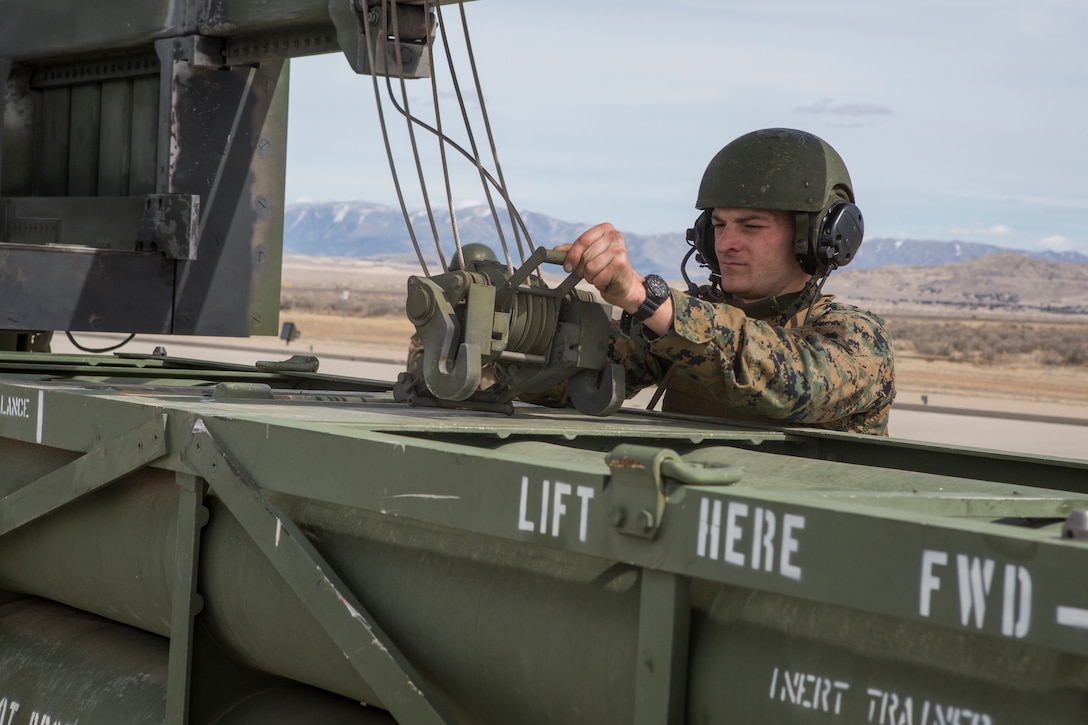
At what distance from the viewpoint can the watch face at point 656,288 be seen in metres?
3.38

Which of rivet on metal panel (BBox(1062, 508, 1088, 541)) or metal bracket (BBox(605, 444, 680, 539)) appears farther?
metal bracket (BBox(605, 444, 680, 539))

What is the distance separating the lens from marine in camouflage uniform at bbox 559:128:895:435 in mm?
3449

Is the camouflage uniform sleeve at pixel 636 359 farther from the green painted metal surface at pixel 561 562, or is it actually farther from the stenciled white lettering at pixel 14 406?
the stenciled white lettering at pixel 14 406

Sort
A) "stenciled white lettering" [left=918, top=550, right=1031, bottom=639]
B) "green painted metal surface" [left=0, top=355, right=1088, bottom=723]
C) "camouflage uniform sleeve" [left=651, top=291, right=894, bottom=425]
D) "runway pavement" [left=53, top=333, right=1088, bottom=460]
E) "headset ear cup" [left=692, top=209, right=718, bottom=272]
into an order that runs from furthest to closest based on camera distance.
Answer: "runway pavement" [left=53, top=333, right=1088, bottom=460] < "headset ear cup" [left=692, top=209, right=718, bottom=272] < "camouflage uniform sleeve" [left=651, top=291, right=894, bottom=425] < "green painted metal surface" [left=0, top=355, right=1088, bottom=723] < "stenciled white lettering" [left=918, top=550, right=1031, bottom=639]

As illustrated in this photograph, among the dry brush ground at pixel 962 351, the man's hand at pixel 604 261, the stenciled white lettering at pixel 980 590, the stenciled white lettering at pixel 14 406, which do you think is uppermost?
the man's hand at pixel 604 261

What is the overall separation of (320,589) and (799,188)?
7.23 feet

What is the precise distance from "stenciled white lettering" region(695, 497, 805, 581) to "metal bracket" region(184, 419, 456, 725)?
2.37ft

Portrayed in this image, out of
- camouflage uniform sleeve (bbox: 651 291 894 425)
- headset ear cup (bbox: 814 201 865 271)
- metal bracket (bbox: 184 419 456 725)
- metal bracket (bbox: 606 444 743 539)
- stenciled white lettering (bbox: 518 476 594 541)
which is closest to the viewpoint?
metal bracket (bbox: 606 444 743 539)

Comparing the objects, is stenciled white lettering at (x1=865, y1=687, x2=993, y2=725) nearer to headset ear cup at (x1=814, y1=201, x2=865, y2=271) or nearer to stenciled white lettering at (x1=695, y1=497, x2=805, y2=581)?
stenciled white lettering at (x1=695, y1=497, x2=805, y2=581)

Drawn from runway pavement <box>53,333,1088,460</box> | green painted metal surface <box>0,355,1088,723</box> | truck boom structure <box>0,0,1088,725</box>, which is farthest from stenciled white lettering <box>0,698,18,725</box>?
runway pavement <box>53,333,1088,460</box>

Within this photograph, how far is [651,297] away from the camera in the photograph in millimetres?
3395

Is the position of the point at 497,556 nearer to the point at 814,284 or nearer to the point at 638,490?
the point at 638,490

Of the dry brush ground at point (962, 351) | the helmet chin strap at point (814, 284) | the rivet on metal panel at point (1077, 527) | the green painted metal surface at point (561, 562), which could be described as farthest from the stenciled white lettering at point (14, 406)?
the dry brush ground at point (962, 351)

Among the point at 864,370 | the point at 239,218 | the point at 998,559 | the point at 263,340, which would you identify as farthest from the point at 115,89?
the point at 263,340
